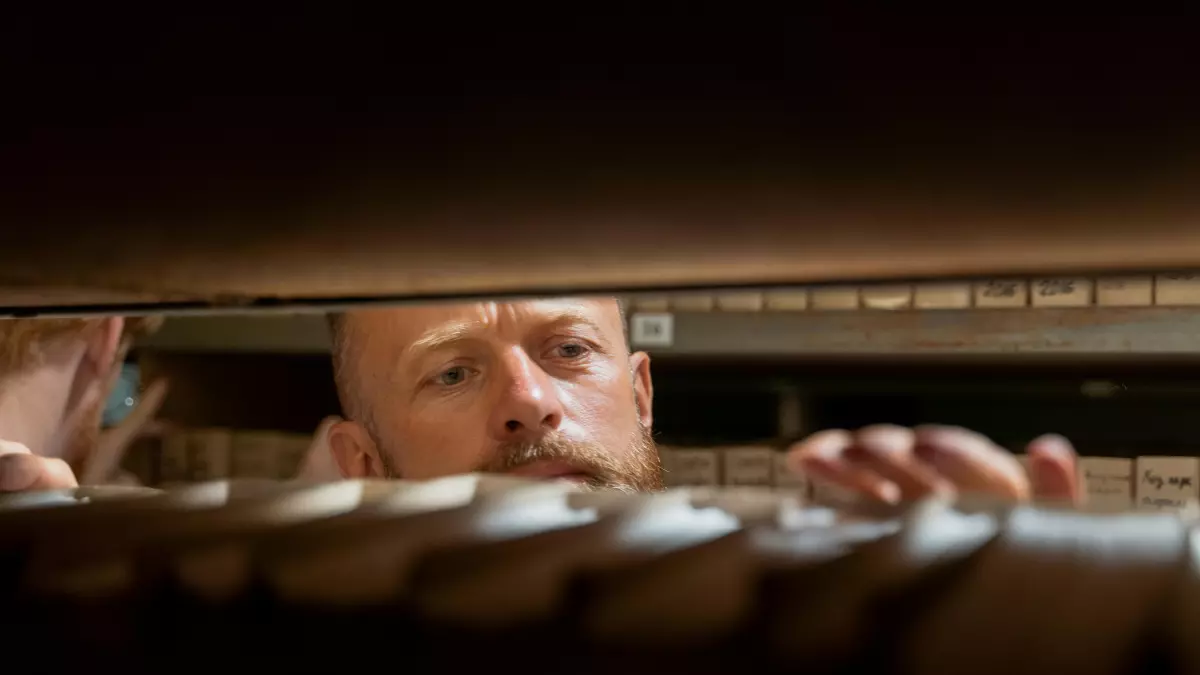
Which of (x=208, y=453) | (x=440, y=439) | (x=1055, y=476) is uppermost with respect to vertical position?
(x=1055, y=476)

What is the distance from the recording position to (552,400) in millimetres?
1340

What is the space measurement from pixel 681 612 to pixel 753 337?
1497 mm

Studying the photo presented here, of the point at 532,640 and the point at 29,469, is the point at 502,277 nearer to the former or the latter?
the point at 532,640

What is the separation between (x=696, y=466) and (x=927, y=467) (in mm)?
1527

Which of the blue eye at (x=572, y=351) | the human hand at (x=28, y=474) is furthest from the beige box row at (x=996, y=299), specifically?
the human hand at (x=28, y=474)

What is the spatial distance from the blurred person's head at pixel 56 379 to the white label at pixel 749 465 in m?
1.05

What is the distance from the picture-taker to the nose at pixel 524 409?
1323 millimetres

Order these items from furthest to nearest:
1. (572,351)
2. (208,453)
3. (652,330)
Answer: (208,453) < (652,330) < (572,351)

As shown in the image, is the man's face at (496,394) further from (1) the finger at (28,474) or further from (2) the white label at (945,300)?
(1) the finger at (28,474)

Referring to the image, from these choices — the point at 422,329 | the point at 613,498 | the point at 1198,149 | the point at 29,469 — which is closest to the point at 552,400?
the point at 422,329

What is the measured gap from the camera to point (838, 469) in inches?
11.2

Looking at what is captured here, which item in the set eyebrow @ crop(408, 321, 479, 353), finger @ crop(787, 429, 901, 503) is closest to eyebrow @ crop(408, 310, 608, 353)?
eyebrow @ crop(408, 321, 479, 353)

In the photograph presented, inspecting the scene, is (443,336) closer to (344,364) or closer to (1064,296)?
(344,364)

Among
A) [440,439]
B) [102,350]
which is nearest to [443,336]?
[440,439]
